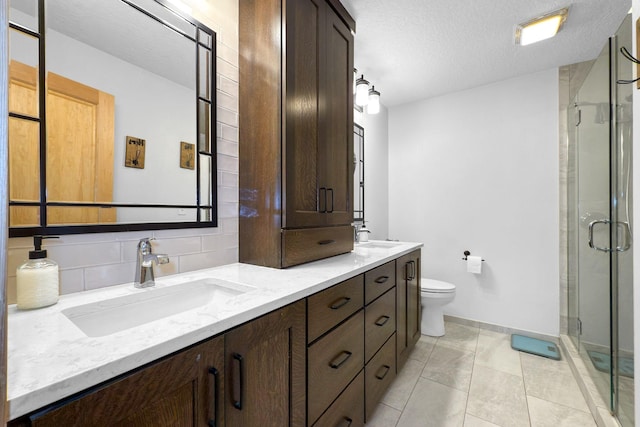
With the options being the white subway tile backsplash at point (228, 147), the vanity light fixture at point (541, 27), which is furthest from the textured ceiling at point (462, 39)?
the white subway tile backsplash at point (228, 147)

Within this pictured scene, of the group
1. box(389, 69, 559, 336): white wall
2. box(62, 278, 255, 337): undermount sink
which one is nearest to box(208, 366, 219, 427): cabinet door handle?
box(62, 278, 255, 337): undermount sink

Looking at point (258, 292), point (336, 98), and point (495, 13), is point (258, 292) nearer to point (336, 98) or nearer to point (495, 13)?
point (336, 98)

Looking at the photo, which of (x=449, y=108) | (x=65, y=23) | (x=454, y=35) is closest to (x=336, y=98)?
(x=454, y=35)

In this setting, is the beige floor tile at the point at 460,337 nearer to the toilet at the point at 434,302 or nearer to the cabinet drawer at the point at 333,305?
the toilet at the point at 434,302

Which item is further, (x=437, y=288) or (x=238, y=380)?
(x=437, y=288)

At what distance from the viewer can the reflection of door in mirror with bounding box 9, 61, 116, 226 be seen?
79 cm

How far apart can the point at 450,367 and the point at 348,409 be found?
1.18 meters

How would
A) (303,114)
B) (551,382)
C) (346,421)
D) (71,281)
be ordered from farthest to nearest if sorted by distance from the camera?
(551,382), (303,114), (346,421), (71,281)

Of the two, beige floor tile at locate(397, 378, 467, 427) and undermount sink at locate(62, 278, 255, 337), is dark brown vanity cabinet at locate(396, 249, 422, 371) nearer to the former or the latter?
beige floor tile at locate(397, 378, 467, 427)

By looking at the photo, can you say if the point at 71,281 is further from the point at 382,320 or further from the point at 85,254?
the point at 382,320

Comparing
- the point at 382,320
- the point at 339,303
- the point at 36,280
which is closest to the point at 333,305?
the point at 339,303

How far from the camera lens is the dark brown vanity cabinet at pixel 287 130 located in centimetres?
126

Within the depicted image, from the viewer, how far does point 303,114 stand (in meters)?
1.36

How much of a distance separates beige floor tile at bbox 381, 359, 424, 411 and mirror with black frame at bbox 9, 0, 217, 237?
1.51m
